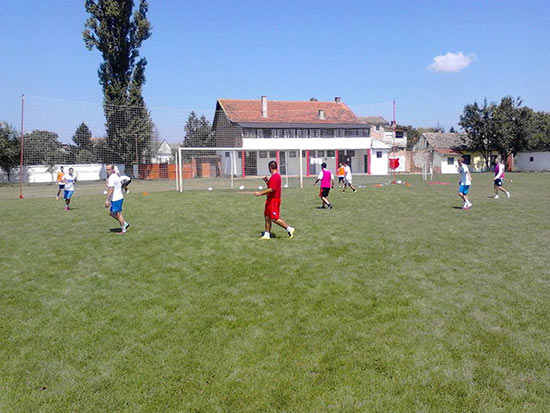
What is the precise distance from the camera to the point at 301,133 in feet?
173

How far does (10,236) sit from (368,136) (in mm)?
49364

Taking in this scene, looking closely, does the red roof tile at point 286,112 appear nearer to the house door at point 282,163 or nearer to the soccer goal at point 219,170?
the house door at point 282,163

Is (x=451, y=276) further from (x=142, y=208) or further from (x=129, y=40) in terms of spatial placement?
(x=129, y=40)

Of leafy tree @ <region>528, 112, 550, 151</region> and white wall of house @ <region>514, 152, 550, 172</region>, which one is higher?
leafy tree @ <region>528, 112, 550, 151</region>

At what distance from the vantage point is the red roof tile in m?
52.3

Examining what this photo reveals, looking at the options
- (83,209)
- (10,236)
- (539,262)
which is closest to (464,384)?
(539,262)

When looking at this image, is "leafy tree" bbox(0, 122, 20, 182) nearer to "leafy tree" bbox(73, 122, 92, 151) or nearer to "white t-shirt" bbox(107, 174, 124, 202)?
"leafy tree" bbox(73, 122, 92, 151)

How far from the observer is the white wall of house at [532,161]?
196ft

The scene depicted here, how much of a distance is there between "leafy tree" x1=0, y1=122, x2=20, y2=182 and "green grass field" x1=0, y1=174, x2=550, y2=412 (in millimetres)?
37435

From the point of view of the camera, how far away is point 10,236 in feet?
37.2

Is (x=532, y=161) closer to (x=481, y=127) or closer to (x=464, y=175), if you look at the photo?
(x=481, y=127)

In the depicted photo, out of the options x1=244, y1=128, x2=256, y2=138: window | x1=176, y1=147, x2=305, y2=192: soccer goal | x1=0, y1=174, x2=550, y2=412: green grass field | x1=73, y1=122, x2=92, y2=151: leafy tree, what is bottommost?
x1=0, y1=174, x2=550, y2=412: green grass field

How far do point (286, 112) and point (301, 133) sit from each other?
154 inches

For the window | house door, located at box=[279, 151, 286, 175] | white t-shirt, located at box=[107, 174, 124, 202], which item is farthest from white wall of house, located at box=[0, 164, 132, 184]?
white t-shirt, located at box=[107, 174, 124, 202]
